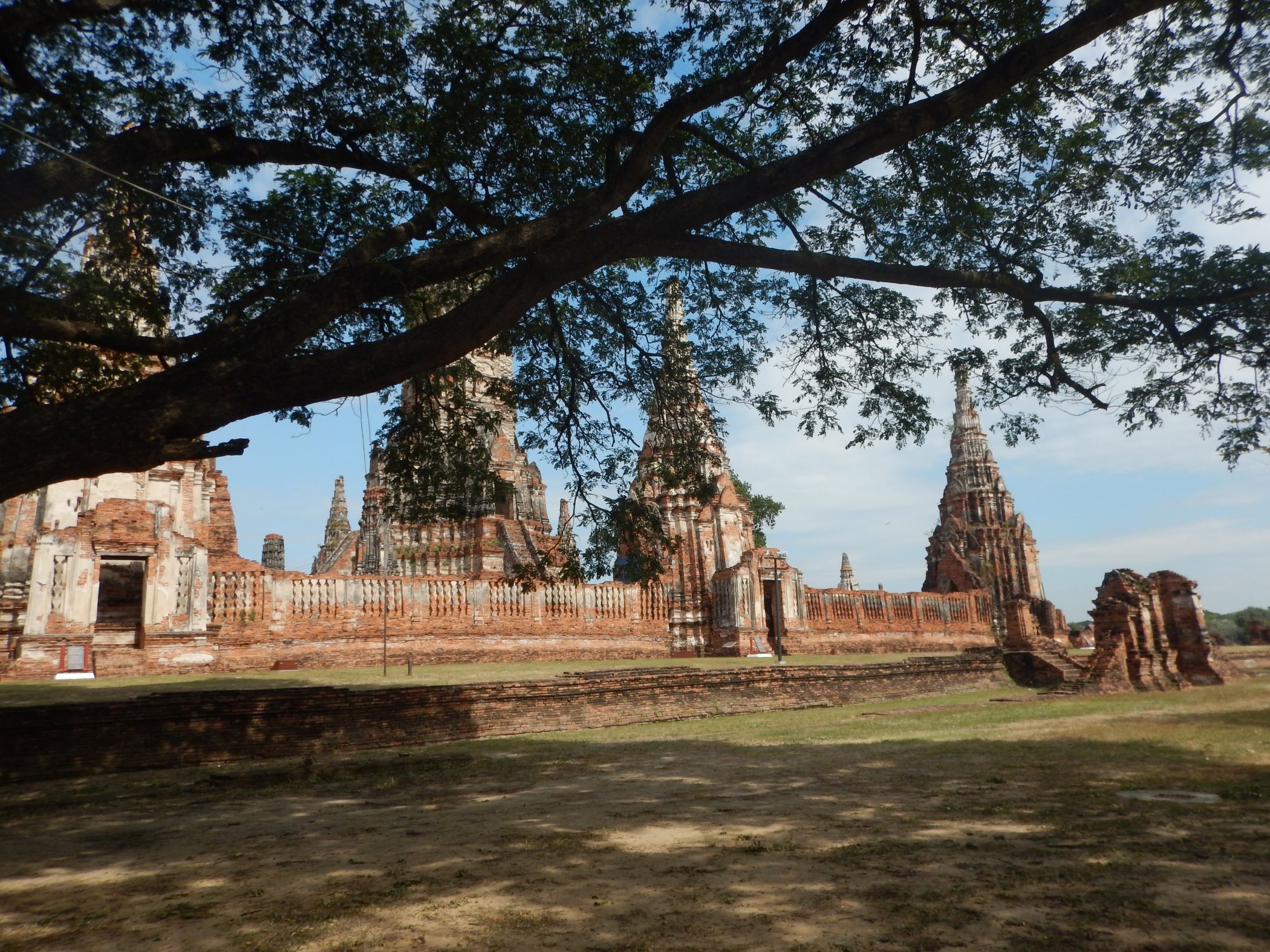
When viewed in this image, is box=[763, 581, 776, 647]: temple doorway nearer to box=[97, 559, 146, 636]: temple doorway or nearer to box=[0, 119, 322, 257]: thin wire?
box=[97, 559, 146, 636]: temple doorway

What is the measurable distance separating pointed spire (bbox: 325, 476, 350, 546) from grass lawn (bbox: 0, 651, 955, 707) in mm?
22553

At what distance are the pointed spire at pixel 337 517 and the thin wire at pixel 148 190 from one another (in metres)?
30.4

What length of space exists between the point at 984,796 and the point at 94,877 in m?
4.78

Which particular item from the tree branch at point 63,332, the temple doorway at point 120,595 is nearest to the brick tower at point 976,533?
the temple doorway at point 120,595

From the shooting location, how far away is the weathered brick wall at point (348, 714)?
288 inches

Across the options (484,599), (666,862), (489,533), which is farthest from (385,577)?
(666,862)

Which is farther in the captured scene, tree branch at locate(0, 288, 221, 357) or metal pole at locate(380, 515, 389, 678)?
metal pole at locate(380, 515, 389, 678)

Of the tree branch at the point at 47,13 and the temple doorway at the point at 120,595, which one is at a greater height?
the tree branch at the point at 47,13

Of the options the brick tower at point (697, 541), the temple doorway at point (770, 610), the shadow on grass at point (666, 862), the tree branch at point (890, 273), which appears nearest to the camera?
the shadow on grass at point (666, 862)

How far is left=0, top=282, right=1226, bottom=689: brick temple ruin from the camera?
12.4m

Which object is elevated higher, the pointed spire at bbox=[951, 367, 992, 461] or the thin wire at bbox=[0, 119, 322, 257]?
the pointed spire at bbox=[951, 367, 992, 461]

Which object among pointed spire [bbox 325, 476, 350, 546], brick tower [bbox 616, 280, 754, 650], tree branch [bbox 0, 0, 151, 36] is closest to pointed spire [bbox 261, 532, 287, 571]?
pointed spire [bbox 325, 476, 350, 546]

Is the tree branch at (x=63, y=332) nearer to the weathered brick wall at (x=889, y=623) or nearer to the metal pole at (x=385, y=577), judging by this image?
the metal pole at (x=385, y=577)

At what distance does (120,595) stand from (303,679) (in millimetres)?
7975
